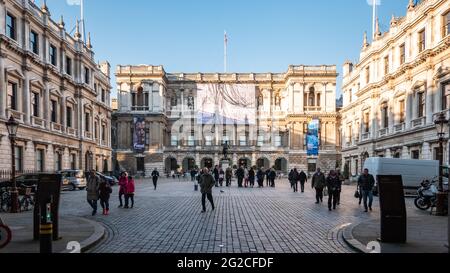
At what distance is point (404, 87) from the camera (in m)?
30.3

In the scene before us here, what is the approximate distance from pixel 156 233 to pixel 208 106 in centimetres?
5012

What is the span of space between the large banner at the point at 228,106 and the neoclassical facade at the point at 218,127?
1.47m

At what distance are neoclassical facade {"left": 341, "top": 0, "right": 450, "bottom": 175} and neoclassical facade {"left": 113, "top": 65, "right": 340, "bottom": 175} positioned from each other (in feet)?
45.6

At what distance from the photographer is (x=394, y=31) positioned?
32438 mm

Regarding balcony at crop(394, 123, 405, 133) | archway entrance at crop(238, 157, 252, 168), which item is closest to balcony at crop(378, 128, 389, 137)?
balcony at crop(394, 123, 405, 133)

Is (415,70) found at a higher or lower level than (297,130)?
higher

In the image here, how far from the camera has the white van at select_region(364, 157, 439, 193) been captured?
71.3ft

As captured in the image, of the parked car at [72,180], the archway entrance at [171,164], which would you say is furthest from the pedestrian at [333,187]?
the archway entrance at [171,164]

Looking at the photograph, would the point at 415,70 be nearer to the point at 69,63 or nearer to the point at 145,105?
the point at 69,63

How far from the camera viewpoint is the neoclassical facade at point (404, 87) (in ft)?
82.4

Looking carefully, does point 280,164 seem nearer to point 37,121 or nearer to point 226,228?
point 37,121

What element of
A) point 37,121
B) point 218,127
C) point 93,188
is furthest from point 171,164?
point 93,188

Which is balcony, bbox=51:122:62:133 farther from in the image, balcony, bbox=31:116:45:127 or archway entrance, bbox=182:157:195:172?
archway entrance, bbox=182:157:195:172
